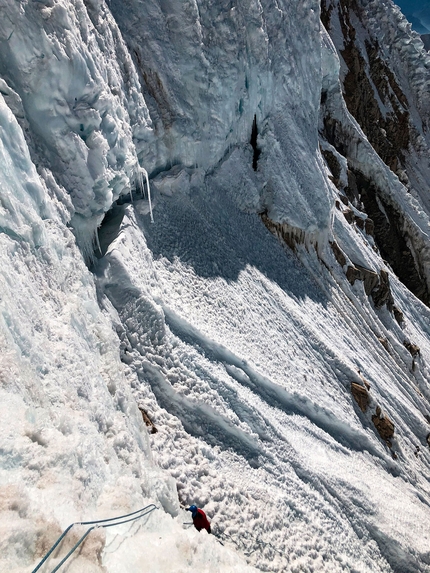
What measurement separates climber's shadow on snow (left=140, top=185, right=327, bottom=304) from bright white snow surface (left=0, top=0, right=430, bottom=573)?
0.06m

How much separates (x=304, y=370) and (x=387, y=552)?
3.84 m

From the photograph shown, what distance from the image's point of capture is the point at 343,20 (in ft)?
93.1

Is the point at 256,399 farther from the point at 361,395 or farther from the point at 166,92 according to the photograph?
the point at 166,92

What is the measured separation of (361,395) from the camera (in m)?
11.1

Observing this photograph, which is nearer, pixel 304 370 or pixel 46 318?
pixel 46 318

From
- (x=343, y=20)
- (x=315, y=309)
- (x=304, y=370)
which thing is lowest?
(x=304, y=370)

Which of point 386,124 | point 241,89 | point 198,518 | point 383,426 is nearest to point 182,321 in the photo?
point 198,518

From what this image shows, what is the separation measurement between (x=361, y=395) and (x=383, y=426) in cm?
99

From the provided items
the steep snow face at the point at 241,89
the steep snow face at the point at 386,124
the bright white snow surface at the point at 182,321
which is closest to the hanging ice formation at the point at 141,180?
the bright white snow surface at the point at 182,321

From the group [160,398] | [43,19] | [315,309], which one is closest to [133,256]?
[160,398]

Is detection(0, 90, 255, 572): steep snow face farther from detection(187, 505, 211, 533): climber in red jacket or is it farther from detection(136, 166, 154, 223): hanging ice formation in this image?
detection(136, 166, 154, 223): hanging ice formation

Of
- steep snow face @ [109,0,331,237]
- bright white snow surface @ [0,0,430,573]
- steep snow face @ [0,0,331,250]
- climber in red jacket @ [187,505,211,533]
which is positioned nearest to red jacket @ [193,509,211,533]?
climber in red jacket @ [187,505,211,533]

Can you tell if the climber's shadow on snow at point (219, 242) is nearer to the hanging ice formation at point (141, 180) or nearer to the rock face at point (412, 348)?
the hanging ice formation at point (141, 180)

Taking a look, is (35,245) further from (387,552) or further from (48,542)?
(387,552)
